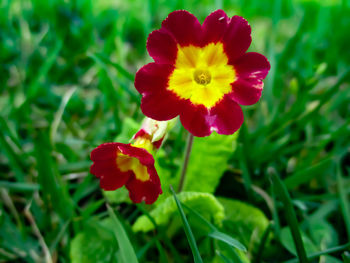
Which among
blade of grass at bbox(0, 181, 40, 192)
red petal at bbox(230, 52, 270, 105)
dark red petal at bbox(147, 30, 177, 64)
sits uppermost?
dark red petal at bbox(147, 30, 177, 64)

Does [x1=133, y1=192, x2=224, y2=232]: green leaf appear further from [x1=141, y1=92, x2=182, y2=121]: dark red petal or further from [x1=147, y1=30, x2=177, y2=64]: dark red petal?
[x1=147, y1=30, x2=177, y2=64]: dark red petal

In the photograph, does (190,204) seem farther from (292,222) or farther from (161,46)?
(161,46)

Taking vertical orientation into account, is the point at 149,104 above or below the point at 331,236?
above

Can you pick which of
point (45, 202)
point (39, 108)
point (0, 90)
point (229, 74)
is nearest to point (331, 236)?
point (229, 74)

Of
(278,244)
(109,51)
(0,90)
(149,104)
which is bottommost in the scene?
(278,244)

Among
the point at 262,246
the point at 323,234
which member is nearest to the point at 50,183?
the point at 262,246

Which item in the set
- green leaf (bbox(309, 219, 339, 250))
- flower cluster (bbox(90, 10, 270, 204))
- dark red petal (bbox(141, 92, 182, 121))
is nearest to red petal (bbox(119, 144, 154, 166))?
flower cluster (bbox(90, 10, 270, 204))

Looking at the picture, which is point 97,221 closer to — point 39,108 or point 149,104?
point 149,104
